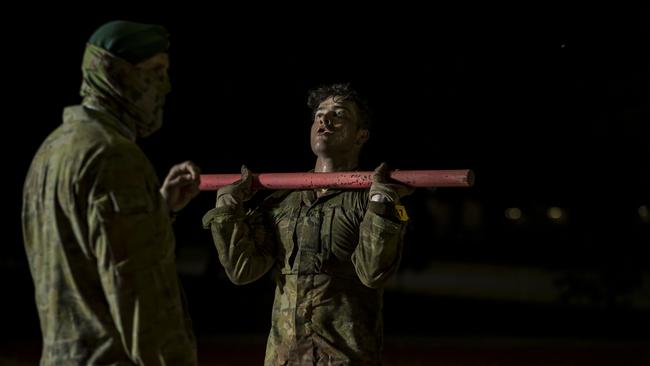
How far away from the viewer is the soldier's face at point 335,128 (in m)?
4.12

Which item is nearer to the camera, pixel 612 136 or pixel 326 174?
pixel 326 174

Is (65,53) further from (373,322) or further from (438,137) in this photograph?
(373,322)

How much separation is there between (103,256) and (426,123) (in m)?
8.98

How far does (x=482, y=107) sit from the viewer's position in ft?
36.1

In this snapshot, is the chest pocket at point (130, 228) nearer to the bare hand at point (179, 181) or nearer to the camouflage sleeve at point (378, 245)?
the bare hand at point (179, 181)

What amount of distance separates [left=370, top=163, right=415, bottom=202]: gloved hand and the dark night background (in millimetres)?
4857

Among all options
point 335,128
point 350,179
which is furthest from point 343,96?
point 350,179

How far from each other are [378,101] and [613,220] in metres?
3.81

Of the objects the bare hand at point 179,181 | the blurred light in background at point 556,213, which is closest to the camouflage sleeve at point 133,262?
the bare hand at point 179,181

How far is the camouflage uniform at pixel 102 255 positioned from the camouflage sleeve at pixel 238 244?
1.50 metres

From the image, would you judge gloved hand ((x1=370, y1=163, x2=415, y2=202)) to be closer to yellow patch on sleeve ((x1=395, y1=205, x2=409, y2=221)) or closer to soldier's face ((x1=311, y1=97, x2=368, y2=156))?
yellow patch on sleeve ((x1=395, y1=205, x2=409, y2=221))

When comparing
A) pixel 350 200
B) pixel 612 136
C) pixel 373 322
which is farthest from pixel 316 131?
pixel 612 136

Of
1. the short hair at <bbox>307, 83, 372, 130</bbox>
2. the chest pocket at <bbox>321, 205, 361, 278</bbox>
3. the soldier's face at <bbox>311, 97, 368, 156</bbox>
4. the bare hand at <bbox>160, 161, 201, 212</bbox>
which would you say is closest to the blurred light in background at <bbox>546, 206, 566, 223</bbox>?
the short hair at <bbox>307, 83, 372, 130</bbox>

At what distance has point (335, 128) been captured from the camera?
4.14 meters
